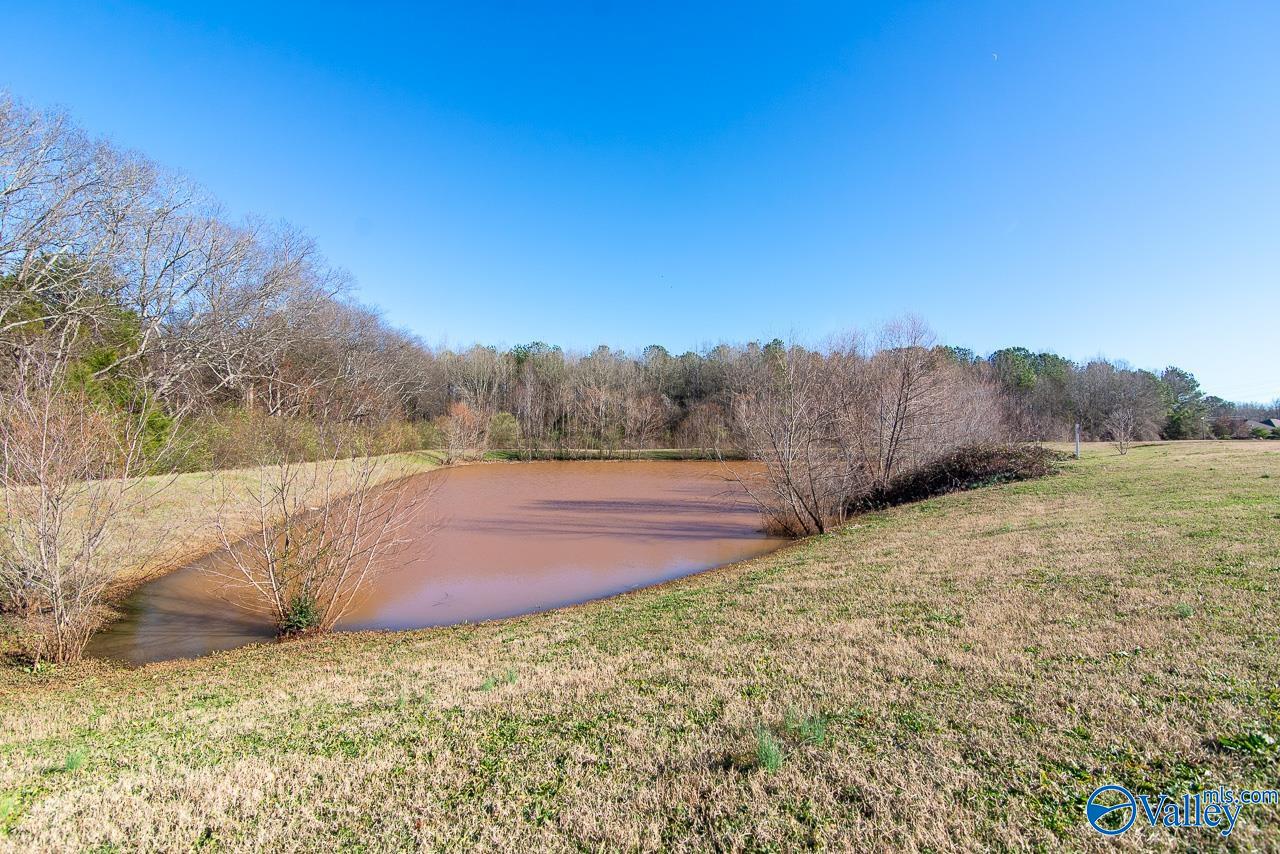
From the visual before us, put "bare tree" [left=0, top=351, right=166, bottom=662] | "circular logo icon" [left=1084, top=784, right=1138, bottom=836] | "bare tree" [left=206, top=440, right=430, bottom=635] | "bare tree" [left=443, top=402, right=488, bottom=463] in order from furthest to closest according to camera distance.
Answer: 1. "bare tree" [left=443, top=402, right=488, bottom=463]
2. "bare tree" [left=206, top=440, right=430, bottom=635]
3. "bare tree" [left=0, top=351, right=166, bottom=662]
4. "circular logo icon" [left=1084, top=784, right=1138, bottom=836]

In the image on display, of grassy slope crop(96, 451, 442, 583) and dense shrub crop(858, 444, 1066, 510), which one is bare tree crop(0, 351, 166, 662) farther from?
dense shrub crop(858, 444, 1066, 510)

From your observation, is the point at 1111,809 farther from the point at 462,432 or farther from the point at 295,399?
the point at 462,432

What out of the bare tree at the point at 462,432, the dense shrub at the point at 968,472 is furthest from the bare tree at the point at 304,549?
the bare tree at the point at 462,432

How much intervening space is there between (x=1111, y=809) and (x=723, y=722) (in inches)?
80.1

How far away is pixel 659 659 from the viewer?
17.9 feet

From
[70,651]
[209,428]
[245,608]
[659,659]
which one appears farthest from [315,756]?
[209,428]

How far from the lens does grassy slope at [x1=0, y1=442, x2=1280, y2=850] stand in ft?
9.01

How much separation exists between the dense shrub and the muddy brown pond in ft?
15.4

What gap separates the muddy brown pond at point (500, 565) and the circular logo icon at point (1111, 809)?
8332 mm

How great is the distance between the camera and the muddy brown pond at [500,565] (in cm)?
918

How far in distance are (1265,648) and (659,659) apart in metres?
4.59

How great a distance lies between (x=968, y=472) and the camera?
59.4ft

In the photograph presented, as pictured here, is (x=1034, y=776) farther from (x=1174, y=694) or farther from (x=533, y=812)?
(x=533, y=812)

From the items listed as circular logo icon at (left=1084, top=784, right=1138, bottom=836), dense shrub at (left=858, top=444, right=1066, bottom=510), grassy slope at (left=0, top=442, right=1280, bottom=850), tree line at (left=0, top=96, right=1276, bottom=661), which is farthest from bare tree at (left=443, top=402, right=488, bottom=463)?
circular logo icon at (left=1084, top=784, right=1138, bottom=836)
